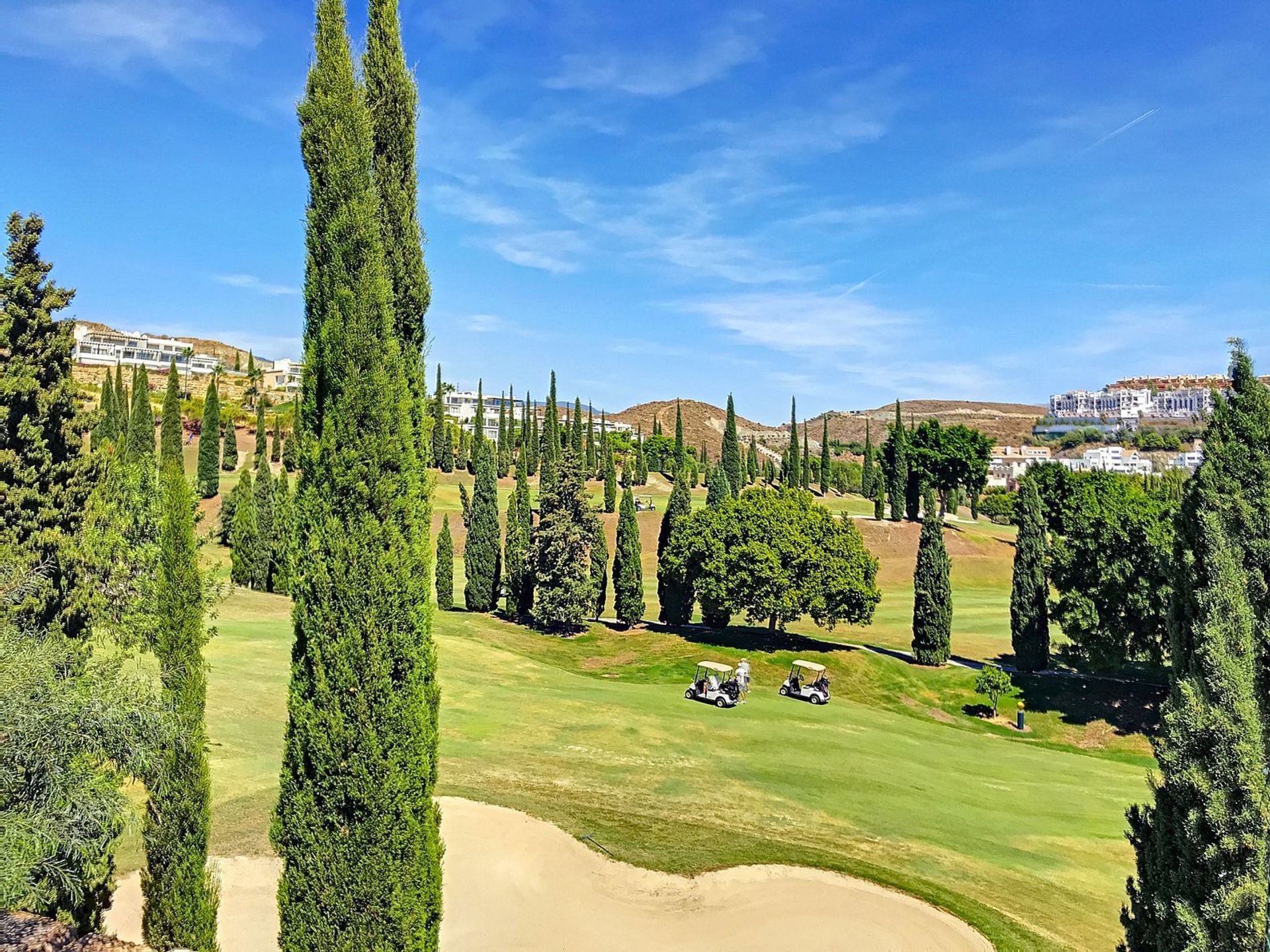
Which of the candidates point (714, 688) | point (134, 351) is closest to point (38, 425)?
point (714, 688)

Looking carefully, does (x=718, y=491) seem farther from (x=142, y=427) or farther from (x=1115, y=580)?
(x=142, y=427)

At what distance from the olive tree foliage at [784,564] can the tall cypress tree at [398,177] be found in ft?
107

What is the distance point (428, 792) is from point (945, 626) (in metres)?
37.4

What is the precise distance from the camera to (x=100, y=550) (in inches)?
843

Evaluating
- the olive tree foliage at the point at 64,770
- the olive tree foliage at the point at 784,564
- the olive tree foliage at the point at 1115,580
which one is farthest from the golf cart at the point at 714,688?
the olive tree foliage at the point at 64,770

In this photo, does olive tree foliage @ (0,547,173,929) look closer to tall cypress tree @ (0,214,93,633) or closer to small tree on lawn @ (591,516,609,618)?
tall cypress tree @ (0,214,93,633)

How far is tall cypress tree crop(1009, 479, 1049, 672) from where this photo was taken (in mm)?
41500

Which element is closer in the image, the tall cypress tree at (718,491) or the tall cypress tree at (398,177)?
the tall cypress tree at (398,177)

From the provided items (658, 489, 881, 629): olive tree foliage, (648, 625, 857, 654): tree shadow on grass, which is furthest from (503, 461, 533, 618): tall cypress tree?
(658, 489, 881, 629): olive tree foliage

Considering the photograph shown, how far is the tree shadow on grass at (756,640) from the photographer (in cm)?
4216

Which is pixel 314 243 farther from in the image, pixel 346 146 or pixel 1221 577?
Answer: pixel 1221 577

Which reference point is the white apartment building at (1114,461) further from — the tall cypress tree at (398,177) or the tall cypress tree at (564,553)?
the tall cypress tree at (398,177)

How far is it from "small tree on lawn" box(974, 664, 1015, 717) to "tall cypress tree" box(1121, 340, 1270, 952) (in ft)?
84.5

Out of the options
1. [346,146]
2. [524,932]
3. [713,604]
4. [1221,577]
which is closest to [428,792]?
[524,932]
